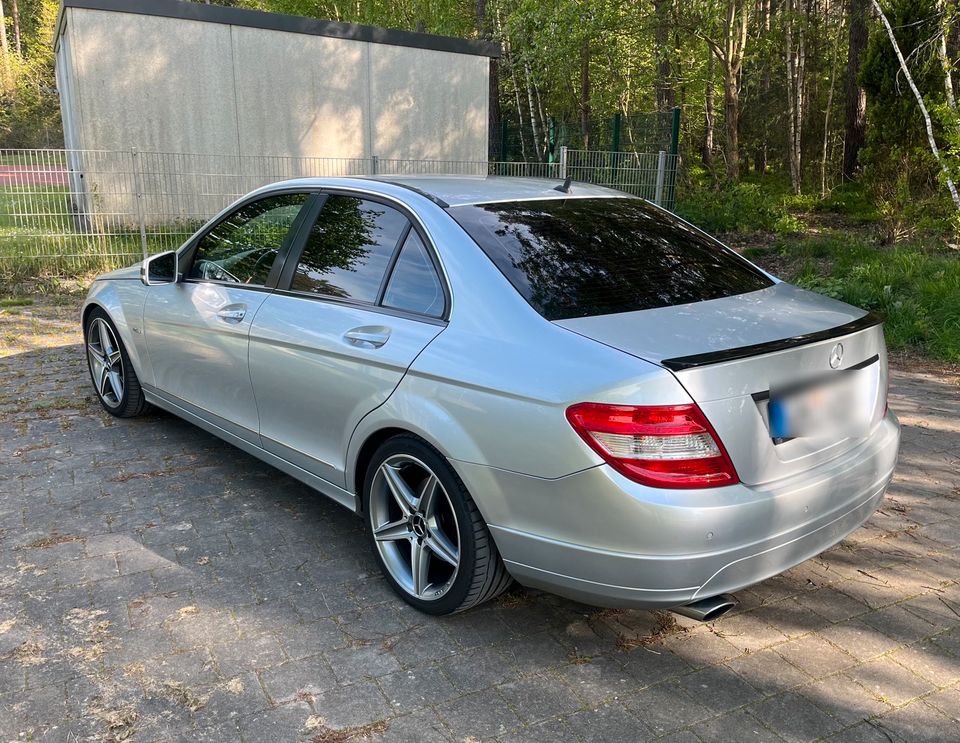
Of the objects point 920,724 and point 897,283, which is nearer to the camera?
point 920,724

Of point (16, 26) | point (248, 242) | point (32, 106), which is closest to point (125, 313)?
point (248, 242)

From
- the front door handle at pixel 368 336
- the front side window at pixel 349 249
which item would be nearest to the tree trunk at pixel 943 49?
the front side window at pixel 349 249

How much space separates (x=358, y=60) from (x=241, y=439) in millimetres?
13818

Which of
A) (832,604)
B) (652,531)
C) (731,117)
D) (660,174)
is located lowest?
(832,604)

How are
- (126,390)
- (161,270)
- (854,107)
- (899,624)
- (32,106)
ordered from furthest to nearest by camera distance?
(32,106)
(854,107)
(126,390)
(161,270)
(899,624)

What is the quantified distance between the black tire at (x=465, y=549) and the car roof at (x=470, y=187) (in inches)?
41.3

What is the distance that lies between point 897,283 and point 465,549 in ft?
22.6

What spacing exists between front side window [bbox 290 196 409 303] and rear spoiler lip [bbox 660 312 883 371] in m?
1.39

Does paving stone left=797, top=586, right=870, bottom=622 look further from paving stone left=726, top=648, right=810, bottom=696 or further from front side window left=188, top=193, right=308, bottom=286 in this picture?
front side window left=188, top=193, right=308, bottom=286

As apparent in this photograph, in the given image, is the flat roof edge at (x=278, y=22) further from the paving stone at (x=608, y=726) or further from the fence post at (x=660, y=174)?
the paving stone at (x=608, y=726)

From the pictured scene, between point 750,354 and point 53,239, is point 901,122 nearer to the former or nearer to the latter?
point 750,354

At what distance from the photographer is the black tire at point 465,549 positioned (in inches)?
110

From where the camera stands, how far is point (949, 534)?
149 inches

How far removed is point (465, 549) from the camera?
282 cm
